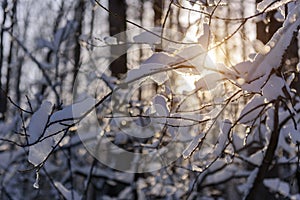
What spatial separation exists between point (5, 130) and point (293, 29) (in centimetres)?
429

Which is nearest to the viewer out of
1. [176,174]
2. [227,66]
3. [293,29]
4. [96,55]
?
[293,29]

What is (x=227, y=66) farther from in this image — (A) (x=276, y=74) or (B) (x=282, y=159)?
(B) (x=282, y=159)

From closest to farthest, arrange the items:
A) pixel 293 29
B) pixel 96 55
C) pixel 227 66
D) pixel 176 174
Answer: pixel 293 29
pixel 227 66
pixel 96 55
pixel 176 174

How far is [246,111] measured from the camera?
2.07 metres

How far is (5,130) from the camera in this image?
546cm

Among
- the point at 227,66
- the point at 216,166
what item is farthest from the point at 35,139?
the point at 216,166

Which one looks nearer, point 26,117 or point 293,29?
point 293,29

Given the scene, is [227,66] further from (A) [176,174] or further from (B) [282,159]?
(A) [176,174]

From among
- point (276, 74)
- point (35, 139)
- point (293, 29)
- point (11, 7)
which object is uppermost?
point (11, 7)

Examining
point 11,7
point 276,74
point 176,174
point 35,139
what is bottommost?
point 176,174

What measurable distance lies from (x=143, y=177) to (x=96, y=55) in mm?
1432

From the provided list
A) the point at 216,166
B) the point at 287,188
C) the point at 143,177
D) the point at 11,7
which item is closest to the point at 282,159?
the point at 287,188

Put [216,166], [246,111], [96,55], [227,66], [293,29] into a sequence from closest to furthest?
[293,29], [227,66], [246,111], [216,166], [96,55]

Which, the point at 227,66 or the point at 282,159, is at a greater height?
the point at 227,66
